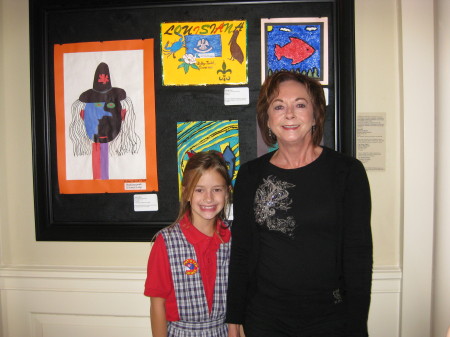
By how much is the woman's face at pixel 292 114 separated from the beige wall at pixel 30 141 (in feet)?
1.84

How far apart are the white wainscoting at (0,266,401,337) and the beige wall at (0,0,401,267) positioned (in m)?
0.07

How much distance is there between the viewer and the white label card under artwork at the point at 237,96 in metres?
1.54

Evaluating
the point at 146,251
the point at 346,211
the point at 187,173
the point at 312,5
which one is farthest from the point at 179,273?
the point at 312,5

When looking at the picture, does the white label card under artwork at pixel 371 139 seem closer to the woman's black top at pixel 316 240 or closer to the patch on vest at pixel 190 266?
the woman's black top at pixel 316 240

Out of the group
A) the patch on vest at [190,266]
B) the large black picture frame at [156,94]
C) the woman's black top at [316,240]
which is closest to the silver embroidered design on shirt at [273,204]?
the woman's black top at [316,240]

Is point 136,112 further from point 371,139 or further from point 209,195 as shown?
point 371,139

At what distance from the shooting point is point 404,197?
1.46m

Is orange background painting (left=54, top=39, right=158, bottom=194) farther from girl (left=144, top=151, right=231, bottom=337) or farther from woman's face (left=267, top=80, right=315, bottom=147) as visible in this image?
woman's face (left=267, top=80, right=315, bottom=147)

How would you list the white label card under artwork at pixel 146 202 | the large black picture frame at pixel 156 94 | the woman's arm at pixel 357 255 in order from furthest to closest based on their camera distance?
the white label card under artwork at pixel 146 202
the large black picture frame at pixel 156 94
the woman's arm at pixel 357 255

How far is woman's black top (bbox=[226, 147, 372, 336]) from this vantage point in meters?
1.00

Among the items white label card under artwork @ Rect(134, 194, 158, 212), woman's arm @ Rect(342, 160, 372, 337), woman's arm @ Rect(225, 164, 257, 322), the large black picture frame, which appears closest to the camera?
woman's arm @ Rect(342, 160, 372, 337)

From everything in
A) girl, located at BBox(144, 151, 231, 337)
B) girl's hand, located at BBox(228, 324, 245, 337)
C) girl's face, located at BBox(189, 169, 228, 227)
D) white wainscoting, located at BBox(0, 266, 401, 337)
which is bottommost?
white wainscoting, located at BBox(0, 266, 401, 337)

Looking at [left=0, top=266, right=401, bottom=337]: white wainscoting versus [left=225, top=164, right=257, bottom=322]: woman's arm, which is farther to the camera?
[left=0, top=266, right=401, bottom=337]: white wainscoting

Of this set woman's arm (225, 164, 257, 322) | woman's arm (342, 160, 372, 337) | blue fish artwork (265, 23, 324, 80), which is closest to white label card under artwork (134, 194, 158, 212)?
woman's arm (225, 164, 257, 322)
